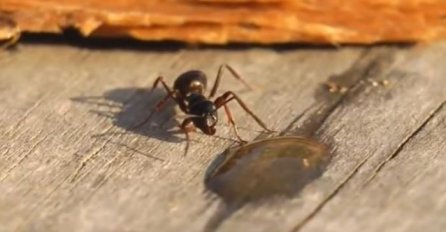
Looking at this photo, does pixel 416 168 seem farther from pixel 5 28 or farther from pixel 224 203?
pixel 5 28

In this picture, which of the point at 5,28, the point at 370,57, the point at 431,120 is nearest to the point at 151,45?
the point at 5,28

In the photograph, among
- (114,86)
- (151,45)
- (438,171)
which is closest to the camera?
(438,171)

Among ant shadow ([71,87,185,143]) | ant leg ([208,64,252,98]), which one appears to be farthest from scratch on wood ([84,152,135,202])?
ant leg ([208,64,252,98])

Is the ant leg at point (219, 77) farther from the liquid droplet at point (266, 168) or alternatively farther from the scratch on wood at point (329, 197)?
the scratch on wood at point (329, 197)

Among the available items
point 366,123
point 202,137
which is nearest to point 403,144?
point 366,123

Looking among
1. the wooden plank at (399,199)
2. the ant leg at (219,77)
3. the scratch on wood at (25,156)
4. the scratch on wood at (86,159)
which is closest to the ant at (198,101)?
the ant leg at (219,77)

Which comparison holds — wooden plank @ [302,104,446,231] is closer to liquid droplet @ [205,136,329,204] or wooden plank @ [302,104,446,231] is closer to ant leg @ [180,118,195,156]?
liquid droplet @ [205,136,329,204]
